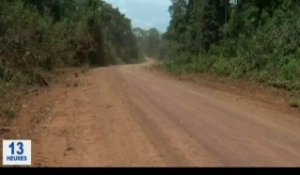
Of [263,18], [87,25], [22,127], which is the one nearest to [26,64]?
[22,127]

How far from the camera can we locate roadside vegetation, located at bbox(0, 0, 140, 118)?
1797 centimetres

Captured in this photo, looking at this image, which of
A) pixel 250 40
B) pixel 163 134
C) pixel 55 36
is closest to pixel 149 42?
pixel 55 36

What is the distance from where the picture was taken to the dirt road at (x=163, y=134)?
770cm

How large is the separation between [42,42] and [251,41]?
9.85m

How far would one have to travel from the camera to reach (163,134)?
991cm

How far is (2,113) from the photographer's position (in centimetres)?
1149

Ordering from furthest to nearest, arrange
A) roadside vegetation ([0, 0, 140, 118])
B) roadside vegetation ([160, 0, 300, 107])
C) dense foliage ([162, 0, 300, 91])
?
dense foliage ([162, 0, 300, 91]), roadside vegetation ([160, 0, 300, 107]), roadside vegetation ([0, 0, 140, 118])

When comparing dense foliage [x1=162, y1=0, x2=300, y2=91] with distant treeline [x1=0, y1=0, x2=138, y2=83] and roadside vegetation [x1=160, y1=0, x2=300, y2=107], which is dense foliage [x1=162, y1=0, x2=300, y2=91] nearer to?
roadside vegetation [x1=160, y1=0, x2=300, y2=107]

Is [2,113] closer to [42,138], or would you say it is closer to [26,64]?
[42,138]

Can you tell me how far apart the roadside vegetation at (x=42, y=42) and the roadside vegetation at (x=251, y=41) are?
7.61 m

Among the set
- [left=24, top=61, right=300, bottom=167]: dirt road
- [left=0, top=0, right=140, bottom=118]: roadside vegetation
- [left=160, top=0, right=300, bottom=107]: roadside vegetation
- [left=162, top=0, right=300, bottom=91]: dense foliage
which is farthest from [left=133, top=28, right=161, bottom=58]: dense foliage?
[left=24, top=61, right=300, bottom=167]: dirt road

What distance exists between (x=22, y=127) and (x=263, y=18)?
77.4ft

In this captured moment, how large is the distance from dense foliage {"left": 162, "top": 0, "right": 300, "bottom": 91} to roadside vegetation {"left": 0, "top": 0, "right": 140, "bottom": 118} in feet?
26.1

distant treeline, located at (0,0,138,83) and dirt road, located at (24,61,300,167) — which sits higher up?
distant treeline, located at (0,0,138,83)
